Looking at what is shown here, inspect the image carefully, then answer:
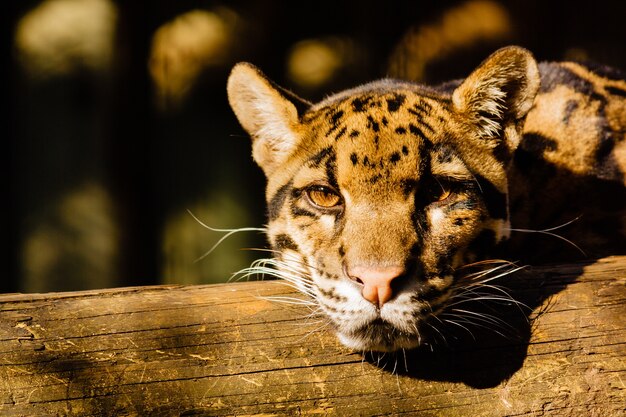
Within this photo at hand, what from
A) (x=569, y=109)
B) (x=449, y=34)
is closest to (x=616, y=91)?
(x=569, y=109)

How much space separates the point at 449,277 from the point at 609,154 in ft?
6.84

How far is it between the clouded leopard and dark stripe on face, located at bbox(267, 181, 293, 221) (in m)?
0.01

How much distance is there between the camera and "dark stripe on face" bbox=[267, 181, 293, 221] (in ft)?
12.4

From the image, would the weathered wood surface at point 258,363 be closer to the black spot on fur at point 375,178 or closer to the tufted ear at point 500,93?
the black spot on fur at point 375,178

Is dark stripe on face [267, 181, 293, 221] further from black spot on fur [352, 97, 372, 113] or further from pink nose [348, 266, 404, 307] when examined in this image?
pink nose [348, 266, 404, 307]

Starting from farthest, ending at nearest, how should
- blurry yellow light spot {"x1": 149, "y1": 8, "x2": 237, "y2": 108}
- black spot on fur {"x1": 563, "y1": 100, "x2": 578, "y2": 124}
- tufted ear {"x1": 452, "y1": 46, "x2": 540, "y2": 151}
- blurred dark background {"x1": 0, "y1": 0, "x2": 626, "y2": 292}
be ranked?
blurry yellow light spot {"x1": 149, "y1": 8, "x2": 237, "y2": 108} → blurred dark background {"x1": 0, "y1": 0, "x2": 626, "y2": 292} → black spot on fur {"x1": 563, "y1": 100, "x2": 578, "y2": 124} → tufted ear {"x1": 452, "y1": 46, "x2": 540, "y2": 151}

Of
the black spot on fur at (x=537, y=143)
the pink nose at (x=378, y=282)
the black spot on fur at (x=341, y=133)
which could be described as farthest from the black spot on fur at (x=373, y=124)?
the black spot on fur at (x=537, y=143)

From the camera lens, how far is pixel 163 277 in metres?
7.47

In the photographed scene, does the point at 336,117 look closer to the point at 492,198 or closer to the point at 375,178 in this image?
the point at 375,178

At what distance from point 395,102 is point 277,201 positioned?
31.9 inches

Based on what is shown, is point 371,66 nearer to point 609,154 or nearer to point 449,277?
point 609,154

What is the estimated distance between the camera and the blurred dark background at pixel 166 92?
6887 mm

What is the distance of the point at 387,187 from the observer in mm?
3250

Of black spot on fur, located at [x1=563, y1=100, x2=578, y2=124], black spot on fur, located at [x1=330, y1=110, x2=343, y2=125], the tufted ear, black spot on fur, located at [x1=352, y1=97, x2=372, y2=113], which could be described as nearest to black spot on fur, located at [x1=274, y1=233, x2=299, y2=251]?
black spot on fur, located at [x1=330, y1=110, x2=343, y2=125]
